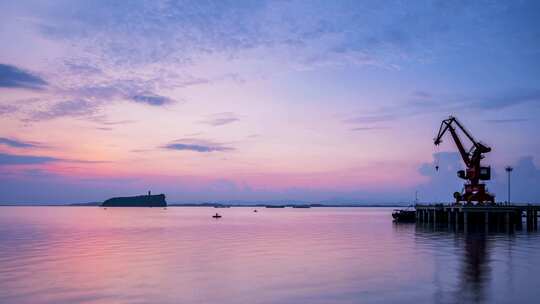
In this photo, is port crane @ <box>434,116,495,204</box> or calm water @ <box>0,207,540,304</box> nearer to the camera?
calm water @ <box>0,207,540,304</box>

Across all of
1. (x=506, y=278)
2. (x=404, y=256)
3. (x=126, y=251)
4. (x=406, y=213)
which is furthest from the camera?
(x=406, y=213)

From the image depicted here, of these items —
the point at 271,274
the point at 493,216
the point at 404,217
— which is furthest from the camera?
the point at 404,217

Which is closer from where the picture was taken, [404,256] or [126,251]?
[404,256]


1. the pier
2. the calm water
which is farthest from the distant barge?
the calm water

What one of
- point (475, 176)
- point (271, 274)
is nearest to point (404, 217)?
point (475, 176)

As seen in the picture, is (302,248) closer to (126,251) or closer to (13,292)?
(126,251)

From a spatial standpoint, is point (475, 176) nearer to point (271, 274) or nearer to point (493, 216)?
point (493, 216)

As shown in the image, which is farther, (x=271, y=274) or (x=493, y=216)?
(x=493, y=216)

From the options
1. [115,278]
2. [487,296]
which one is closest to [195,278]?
[115,278]

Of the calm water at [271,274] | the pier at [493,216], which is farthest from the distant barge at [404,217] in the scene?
the calm water at [271,274]

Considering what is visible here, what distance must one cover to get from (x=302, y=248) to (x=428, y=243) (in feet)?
51.0

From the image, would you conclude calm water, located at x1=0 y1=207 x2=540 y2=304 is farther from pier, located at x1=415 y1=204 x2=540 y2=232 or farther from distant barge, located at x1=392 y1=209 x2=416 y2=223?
distant barge, located at x1=392 y1=209 x2=416 y2=223

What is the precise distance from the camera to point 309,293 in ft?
87.2

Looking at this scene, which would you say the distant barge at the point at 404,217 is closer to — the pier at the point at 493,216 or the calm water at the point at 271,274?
the pier at the point at 493,216
